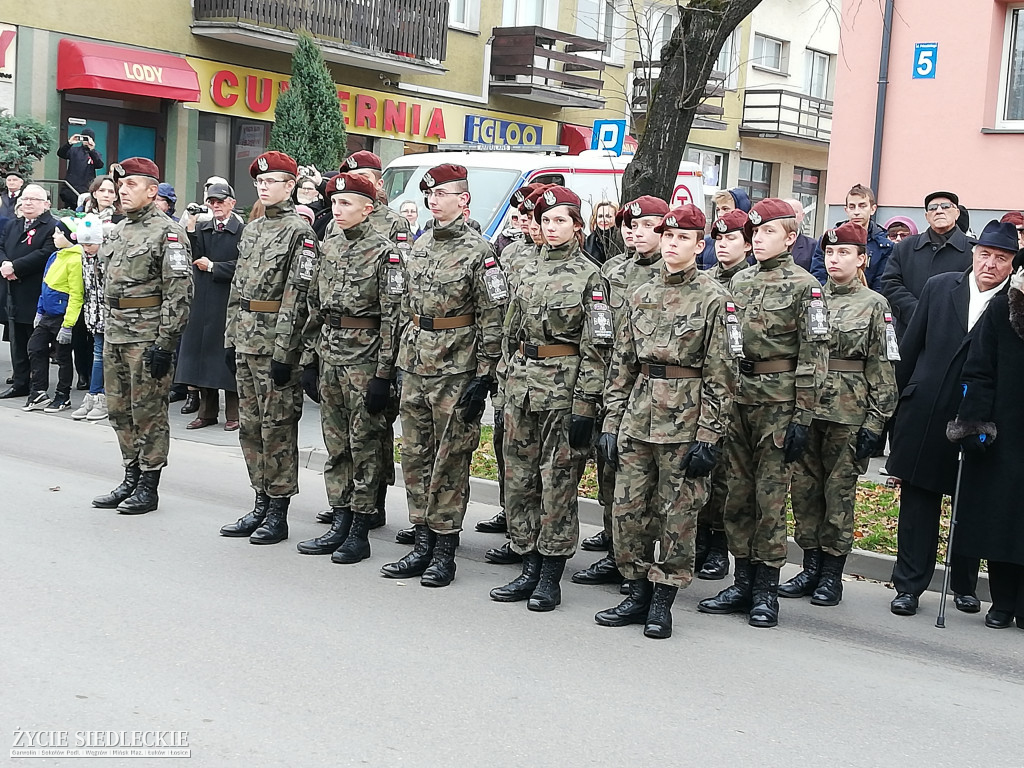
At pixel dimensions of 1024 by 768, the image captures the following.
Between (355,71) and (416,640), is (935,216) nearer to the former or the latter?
(416,640)

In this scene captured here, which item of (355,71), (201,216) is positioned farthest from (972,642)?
(355,71)

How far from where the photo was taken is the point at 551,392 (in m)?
6.46

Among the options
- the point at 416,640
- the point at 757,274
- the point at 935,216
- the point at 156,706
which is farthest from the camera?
the point at 935,216

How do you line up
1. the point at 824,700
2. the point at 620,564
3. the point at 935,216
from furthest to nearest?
the point at 935,216, the point at 620,564, the point at 824,700

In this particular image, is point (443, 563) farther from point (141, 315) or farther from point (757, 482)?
point (141, 315)

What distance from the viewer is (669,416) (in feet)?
19.7

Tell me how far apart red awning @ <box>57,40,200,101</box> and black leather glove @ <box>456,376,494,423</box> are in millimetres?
15399

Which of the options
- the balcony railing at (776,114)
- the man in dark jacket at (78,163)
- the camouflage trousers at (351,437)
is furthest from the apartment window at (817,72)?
the camouflage trousers at (351,437)

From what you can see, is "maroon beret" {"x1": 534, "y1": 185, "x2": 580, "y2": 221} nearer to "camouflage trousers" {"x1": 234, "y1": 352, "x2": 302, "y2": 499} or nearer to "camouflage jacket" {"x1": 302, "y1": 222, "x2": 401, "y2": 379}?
"camouflage jacket" {"x1": 302, "y1": 222, "x2": 401, "y2": 379}

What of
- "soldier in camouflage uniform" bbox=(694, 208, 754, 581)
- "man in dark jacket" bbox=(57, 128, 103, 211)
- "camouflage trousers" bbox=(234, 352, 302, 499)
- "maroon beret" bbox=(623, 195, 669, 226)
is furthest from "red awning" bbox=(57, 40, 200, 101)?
"maroon beret" bbox=(623, 195, 669, 226)

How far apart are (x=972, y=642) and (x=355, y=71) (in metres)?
21.4

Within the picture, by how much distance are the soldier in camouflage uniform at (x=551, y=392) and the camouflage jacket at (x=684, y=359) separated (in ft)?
1.06

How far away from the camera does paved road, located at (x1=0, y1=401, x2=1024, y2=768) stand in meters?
4.56

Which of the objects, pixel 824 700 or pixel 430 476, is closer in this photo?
pixel 824 700
